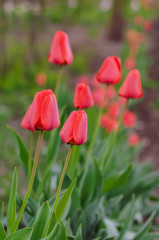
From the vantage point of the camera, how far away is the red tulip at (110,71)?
4.73 feet

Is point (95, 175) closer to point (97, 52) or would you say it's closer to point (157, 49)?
point (97, 52)

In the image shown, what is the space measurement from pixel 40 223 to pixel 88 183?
52 centimetres

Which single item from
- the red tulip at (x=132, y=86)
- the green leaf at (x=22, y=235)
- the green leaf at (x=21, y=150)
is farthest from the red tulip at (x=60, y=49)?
the green leaf at (x=22, y=235)

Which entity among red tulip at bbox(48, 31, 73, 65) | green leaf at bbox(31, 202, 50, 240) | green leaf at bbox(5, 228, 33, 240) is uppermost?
red tulip at bbox(48, 31, 73, 65)

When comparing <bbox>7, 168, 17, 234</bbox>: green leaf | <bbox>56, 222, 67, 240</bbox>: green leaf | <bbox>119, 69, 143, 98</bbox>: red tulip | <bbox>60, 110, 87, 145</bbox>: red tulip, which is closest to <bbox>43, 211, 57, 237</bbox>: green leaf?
<bbox>56, 222, 67, 240</bbox>: green leaf

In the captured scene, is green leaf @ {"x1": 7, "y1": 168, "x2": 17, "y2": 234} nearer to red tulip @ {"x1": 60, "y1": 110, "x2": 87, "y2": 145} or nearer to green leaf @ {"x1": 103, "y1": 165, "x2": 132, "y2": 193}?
red tulip @ {"x1": 60, "y1": 110, "x2": 87, "y2": 145}

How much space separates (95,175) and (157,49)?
252 inches

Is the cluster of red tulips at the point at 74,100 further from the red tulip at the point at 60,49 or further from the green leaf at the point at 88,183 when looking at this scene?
the green leaf at the point at 88,183

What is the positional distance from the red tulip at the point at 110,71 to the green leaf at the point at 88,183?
44 centimetres

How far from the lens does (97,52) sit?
7.04m

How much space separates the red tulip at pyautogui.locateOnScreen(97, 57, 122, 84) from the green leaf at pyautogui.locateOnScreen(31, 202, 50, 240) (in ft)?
1.99

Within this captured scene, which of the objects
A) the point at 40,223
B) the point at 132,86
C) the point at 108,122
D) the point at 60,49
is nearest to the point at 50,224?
the point at 40,223

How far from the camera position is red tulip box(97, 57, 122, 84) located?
144 cm

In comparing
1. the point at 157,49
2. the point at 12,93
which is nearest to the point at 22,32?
the point at 157,49
